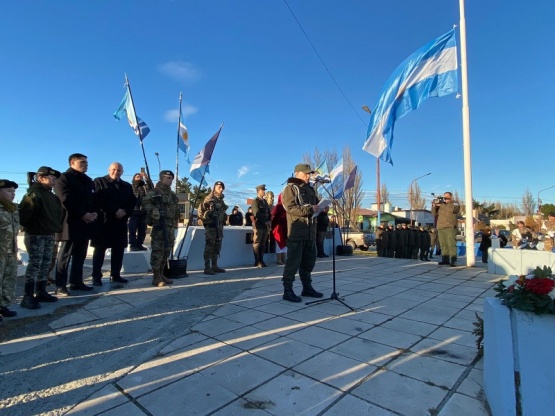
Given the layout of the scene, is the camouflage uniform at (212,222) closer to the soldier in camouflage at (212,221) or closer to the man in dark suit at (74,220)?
the soldier in camouflage at (212,221)

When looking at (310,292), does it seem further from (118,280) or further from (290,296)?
(118,280)

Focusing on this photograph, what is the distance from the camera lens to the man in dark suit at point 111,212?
5383mm

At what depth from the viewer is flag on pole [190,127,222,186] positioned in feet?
22.5

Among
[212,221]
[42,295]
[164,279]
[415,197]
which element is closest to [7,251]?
[42,295]

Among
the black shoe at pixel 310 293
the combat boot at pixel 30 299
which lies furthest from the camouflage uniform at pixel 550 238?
the combat boot at pixel 30 299

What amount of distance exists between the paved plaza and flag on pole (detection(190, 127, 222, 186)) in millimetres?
3023

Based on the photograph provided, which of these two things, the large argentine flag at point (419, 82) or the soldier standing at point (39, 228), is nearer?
the soldier standing at point (39, 228)

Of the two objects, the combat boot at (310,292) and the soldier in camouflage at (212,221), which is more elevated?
the soldier in camouflage at (212,221)

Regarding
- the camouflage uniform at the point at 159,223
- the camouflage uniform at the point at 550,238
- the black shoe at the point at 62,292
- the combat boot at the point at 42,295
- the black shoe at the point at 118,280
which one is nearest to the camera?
the combat boot at the point at 42,295

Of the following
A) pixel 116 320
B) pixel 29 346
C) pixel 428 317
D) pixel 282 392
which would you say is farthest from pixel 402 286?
pixel 29 346

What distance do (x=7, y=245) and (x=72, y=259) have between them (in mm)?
1223

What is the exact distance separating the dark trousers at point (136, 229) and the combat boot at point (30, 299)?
4.32m

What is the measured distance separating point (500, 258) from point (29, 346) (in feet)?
29.1

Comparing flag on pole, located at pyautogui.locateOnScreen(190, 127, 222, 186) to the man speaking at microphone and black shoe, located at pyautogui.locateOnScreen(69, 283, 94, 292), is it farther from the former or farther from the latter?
black shoe, located at pyautogui.locateOnScreen(69, 283, 94, 292)
